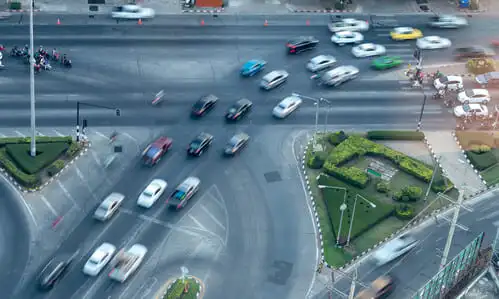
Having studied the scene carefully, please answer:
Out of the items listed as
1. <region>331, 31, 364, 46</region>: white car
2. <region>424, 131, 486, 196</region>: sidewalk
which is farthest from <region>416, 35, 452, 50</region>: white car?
<region>424, 131, 486, 196</region>: sidewalk

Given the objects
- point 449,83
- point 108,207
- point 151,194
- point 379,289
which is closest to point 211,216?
point 151,194

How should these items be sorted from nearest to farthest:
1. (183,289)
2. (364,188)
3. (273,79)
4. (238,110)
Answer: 1. (183,289)
2. (364,188)
3. (238,110)
4. (273,79)

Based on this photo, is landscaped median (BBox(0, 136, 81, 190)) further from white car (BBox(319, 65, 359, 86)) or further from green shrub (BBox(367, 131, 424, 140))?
green shrub (BBox(367, 131, 424, 140))

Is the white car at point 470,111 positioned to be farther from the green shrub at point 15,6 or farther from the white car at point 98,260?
the green shrub at point 15,6

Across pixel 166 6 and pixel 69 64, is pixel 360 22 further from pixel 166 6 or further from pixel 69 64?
pixel 69 64

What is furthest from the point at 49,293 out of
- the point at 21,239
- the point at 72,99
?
the point at 72,99

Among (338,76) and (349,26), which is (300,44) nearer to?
(338,76)
